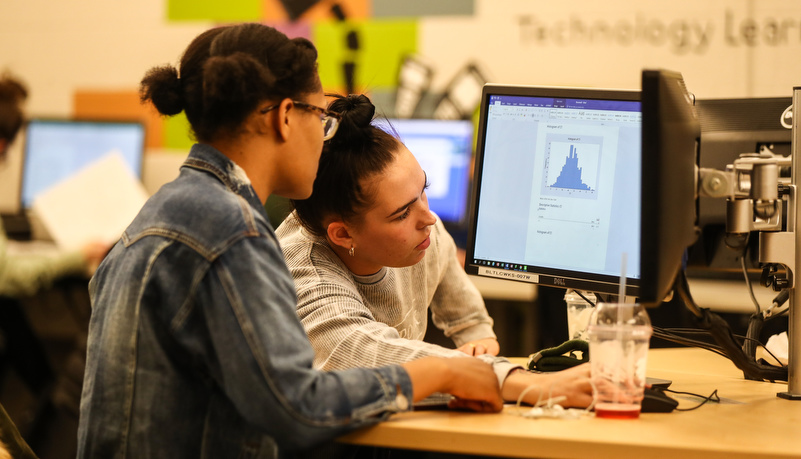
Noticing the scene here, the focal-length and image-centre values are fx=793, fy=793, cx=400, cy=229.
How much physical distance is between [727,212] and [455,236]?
193 cm

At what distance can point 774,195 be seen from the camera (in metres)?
1.23

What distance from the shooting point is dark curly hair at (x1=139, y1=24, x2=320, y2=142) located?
107 cm

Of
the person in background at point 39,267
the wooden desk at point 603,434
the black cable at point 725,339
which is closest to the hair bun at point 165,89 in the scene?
the wooden desk at point 603,434

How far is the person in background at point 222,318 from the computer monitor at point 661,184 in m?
0.27

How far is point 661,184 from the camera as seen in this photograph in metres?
1.02

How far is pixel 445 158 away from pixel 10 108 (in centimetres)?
212

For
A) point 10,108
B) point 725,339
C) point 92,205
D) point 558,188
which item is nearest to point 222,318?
point 558,188

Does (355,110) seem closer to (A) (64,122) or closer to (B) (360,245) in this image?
(B) (360,245)

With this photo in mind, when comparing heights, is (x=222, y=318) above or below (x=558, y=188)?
below

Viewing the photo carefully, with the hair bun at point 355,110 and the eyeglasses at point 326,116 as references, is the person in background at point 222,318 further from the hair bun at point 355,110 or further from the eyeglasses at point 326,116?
the hair bun at point 355,110

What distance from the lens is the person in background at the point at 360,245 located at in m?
1.20

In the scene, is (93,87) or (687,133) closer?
(687,133)

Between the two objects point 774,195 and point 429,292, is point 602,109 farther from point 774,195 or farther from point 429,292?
point 429,292

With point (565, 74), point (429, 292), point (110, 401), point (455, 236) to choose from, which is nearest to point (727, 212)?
point (429, 292)
